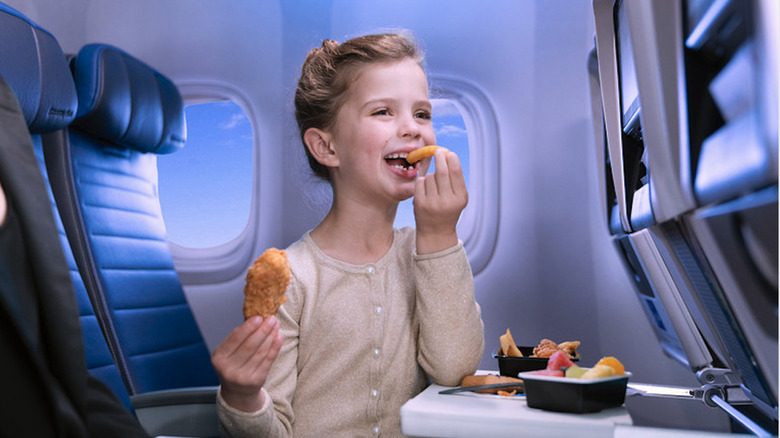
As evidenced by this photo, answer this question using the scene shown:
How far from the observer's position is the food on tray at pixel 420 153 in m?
1.38

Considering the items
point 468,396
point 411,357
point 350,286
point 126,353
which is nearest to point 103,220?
point 126,353

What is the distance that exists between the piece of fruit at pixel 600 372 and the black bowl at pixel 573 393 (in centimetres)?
1

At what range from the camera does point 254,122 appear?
9.54 feet

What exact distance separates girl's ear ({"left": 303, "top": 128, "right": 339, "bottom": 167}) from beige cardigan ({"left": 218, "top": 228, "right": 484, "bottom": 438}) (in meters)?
0.26

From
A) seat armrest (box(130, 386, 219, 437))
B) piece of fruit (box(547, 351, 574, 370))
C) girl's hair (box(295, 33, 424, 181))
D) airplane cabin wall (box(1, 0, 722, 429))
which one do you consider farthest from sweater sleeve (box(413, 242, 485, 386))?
airplane cabin wall (box(1, 0, 722, 429))

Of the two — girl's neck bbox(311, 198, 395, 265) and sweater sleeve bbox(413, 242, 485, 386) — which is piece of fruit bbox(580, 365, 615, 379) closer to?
sweater sleeve bbox(413, 242, 485, 386)

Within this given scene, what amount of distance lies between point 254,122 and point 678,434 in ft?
7.96

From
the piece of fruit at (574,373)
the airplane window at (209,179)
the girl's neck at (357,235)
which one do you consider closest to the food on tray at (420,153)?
the girl's neck at (357,235)

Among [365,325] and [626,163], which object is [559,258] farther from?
[365,325]

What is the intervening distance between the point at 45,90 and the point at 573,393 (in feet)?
4.67

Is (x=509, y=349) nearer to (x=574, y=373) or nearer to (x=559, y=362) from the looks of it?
(x=559, y=362)

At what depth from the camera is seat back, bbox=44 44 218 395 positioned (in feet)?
6.22

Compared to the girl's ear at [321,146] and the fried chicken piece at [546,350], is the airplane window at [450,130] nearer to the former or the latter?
the girl's ear at [321,146]

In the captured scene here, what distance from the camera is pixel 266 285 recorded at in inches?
42.1
